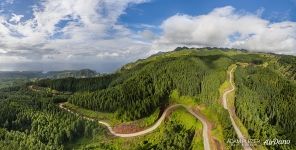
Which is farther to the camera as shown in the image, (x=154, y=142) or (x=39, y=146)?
(x=154, y=142)

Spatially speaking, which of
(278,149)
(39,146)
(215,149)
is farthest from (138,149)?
(278,149)

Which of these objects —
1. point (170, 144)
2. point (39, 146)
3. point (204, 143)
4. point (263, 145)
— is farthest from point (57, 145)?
point (263, 145)

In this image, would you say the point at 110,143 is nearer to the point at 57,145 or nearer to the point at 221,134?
the point at 57,145

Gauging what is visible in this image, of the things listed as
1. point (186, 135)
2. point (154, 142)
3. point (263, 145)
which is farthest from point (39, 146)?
point (263, 145)

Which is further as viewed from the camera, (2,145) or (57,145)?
(57,145)

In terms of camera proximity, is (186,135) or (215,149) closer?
(215,149)

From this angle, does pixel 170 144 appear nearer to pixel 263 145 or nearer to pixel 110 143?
pixel 110 143

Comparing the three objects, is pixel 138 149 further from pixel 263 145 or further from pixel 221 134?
pixel 263 145
